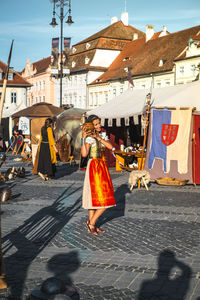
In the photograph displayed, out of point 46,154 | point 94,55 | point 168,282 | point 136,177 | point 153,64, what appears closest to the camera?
point 168,282

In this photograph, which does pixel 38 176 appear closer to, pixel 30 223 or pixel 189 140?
pixel 189 140

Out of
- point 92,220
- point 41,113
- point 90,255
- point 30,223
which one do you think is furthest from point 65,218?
point 41,113

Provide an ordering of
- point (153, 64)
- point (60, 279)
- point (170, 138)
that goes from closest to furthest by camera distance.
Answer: point (60, 279) → point (170, 138) → point (153, 64)

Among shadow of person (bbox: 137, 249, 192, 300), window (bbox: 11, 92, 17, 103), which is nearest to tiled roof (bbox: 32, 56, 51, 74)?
window (bbox: 11, 92, 17, 103)

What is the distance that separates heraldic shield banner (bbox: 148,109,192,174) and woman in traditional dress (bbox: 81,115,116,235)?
7293 millimetres

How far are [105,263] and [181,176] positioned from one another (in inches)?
356

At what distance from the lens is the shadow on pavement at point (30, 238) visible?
17.3 ft

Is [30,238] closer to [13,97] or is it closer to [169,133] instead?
[169,133]

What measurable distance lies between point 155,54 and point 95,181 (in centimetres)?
4889

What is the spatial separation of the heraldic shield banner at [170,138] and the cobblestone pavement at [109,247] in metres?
3.22

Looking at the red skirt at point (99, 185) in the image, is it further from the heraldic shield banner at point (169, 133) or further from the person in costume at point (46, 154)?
the person in costume at point (46, 154)

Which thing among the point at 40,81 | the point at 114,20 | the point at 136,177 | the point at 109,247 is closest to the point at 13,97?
the point at 40,81

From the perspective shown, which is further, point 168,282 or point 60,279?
point 168,282

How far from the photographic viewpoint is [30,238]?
A: 7.05 metres
